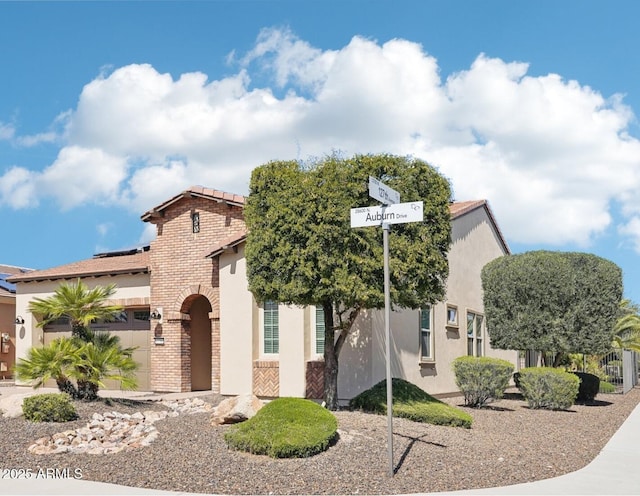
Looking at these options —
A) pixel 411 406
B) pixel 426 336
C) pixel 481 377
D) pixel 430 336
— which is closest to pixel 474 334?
pixel 430 336

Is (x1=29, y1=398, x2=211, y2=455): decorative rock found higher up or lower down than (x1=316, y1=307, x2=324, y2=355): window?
lower down

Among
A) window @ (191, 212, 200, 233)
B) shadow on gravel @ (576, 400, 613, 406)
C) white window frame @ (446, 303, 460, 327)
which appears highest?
window @ (191, 212, 200, 233)

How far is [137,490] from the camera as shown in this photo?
324 inches

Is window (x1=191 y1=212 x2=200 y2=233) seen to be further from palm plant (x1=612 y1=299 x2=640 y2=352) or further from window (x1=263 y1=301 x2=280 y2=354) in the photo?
palm plant (x1=612 y1=299 x2=640 y2=352)

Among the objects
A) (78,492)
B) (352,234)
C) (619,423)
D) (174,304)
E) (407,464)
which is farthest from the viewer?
(174,304)

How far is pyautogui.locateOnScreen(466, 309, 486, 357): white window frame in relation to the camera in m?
22.8

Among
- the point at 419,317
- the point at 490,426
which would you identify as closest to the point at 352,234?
the point at 490,426

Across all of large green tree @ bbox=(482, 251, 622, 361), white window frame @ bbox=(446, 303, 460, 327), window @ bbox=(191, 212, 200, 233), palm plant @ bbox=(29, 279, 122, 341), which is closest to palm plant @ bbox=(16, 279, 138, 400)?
palm plant @ bbox=(29, 279, 122, 341)

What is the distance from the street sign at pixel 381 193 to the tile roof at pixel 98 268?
12.7 m

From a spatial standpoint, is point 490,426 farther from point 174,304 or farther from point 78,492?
point 174,304

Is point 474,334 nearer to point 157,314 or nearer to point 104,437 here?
point 157,314

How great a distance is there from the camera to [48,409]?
1225cm

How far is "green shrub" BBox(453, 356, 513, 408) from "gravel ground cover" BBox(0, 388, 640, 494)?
128 inches

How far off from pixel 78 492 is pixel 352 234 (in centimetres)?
682
